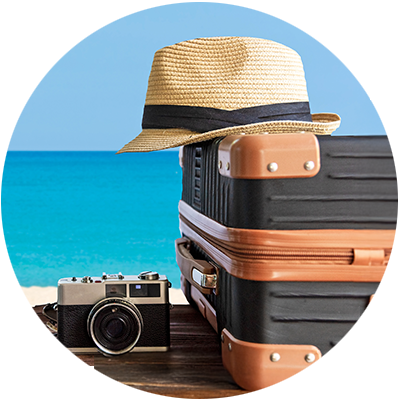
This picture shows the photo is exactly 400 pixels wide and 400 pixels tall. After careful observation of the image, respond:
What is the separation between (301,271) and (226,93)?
1.41 ft

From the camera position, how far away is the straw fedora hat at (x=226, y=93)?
1.18m

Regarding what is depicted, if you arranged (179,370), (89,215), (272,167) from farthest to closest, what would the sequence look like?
(89,215), (179,370), (272,167)

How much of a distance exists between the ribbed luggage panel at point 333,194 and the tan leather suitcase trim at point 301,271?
2.5 inches

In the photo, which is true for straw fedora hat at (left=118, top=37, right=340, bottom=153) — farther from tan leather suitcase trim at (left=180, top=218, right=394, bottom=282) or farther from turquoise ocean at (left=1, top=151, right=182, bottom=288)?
turquoise ocean at (left=1, top=151, right=182, bottom=288)

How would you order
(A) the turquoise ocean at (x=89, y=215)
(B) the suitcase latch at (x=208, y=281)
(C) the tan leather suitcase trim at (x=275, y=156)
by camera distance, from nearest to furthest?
(C) the tan leather suitcase trim at (x=275, y=156) < (B) the suitcase latch at (x=208, y=281) < (A) the turquoise ocean at (x=89, y=215)

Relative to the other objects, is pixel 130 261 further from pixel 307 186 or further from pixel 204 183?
pixel 307 186

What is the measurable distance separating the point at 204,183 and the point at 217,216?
14 cm

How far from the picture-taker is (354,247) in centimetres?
98

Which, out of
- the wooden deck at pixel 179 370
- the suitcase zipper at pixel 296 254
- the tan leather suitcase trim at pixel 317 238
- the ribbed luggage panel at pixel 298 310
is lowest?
the wooden deck at pixel 179 370

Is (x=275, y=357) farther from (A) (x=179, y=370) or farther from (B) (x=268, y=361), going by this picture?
(A) (x=179, y=370)

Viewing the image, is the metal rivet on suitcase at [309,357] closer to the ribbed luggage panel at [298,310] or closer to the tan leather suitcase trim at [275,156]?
the ribbed luggage panel at [298,310]

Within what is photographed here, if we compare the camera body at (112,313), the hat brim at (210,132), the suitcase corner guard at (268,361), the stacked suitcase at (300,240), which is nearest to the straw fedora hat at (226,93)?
the hat brim at (210,132)

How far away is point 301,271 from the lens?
3.19 feet

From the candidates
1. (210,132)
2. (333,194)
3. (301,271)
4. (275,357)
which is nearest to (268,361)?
(275,357)
